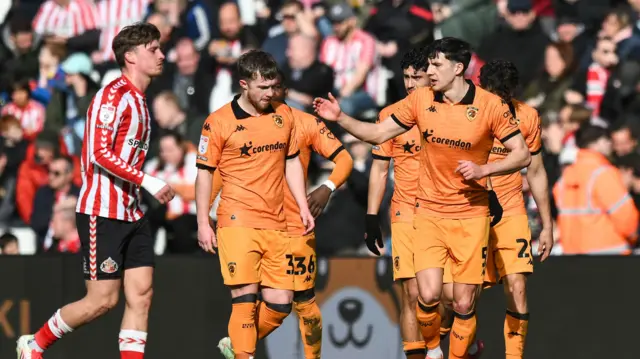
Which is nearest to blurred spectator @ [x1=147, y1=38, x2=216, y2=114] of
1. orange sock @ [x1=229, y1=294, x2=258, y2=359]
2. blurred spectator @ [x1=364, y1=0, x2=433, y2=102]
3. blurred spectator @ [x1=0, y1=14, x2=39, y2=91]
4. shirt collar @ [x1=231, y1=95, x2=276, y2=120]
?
blurred spectator @ [x1=0, y1=14, x2=39, y2=91]

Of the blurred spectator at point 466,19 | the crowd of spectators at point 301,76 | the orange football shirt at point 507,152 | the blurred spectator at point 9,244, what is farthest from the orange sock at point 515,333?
the blurred spectator at point 9,244

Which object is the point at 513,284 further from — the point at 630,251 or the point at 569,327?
the point at 630,251

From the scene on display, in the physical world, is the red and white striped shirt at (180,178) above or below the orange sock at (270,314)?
above

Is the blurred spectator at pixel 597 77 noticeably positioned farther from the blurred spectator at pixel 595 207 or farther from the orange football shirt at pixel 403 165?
the orange football shirt at pixel 403 165

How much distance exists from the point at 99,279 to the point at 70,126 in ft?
16.8

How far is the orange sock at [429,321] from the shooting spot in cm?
959

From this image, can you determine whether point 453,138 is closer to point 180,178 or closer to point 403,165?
point 403,165

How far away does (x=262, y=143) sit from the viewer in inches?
381

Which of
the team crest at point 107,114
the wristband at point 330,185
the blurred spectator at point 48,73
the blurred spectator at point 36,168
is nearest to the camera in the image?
the team crest at point 107,114

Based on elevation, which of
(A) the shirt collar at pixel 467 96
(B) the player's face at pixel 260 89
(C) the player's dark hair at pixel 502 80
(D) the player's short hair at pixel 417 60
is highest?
(D) the player's short hair at pixel 417 60

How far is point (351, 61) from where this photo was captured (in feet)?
44.3

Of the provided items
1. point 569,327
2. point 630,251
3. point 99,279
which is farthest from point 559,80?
point 99,279

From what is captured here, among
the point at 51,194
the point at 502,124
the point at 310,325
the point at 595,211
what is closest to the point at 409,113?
the point at 502,124

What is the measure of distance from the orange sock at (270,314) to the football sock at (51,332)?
4.78 ft
